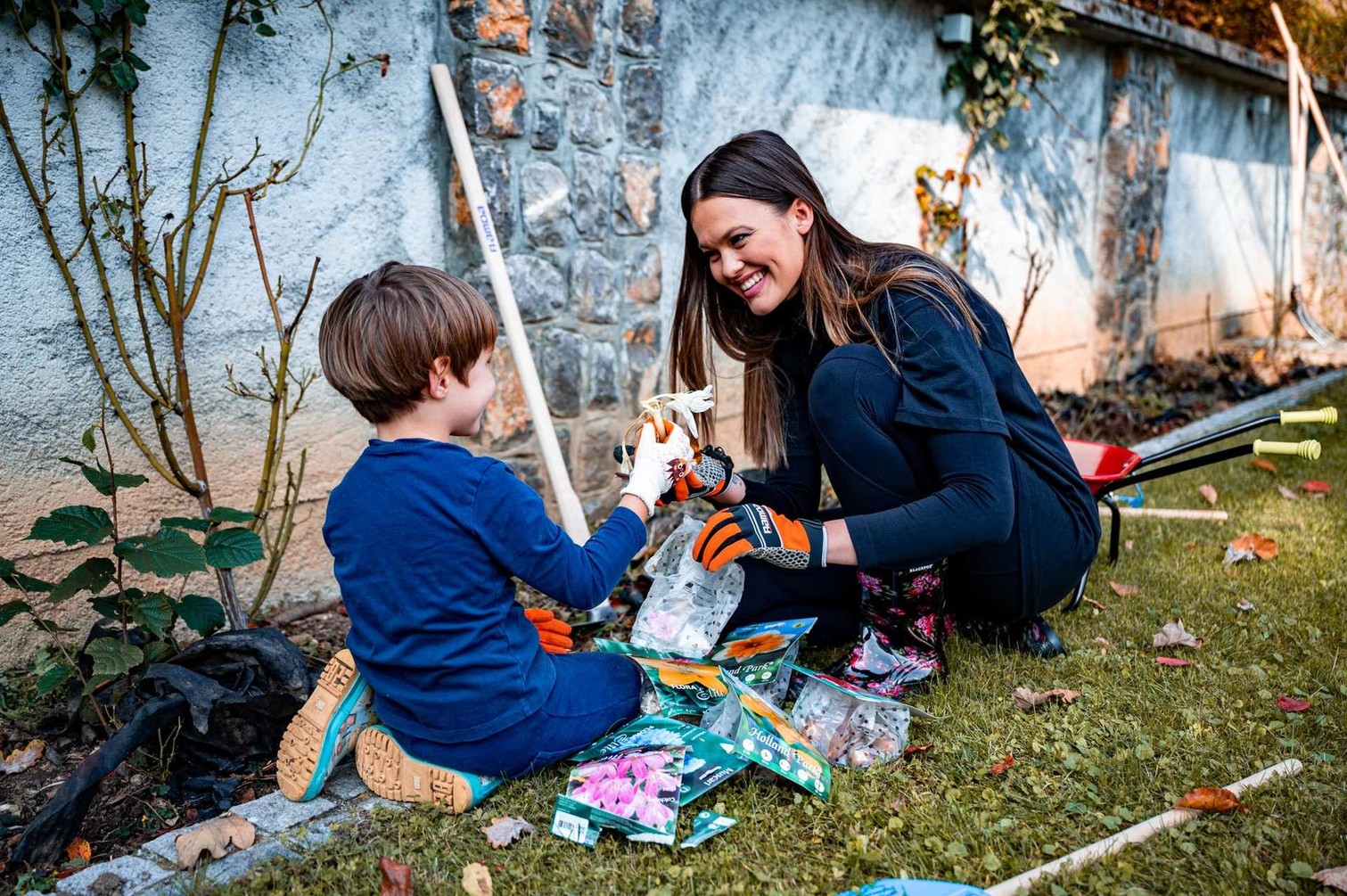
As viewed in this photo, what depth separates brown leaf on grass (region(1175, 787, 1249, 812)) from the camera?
1798 millimetres

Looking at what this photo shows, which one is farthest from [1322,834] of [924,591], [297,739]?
[297,739]

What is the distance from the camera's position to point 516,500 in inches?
71.9

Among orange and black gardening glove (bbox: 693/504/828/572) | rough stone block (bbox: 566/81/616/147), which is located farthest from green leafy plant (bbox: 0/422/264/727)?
rough stone block (bbox: 566/81/616/147)

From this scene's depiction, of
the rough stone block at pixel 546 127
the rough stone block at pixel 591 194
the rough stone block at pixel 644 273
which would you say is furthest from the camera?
the rough stone block at pixel 644 273

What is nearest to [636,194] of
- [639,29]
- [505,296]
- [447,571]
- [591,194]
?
[591,194]

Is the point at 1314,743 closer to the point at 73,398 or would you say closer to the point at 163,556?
the point at 163,556

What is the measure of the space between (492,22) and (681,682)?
2.08m

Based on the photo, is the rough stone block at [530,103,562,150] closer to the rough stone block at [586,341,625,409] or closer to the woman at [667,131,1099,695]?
the rough stone block at [586,341,625,409]

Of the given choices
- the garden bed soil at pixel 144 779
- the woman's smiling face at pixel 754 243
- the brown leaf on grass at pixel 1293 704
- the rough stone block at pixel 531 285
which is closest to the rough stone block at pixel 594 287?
the rough stone block at pixel 531 285

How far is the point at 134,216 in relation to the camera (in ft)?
8.12

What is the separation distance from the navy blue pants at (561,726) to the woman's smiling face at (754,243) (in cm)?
87

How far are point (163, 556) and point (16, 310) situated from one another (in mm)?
798

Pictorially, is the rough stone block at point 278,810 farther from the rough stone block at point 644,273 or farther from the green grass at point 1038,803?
the rough stone block at point 644,273

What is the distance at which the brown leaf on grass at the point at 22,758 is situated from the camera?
214 centimetres
